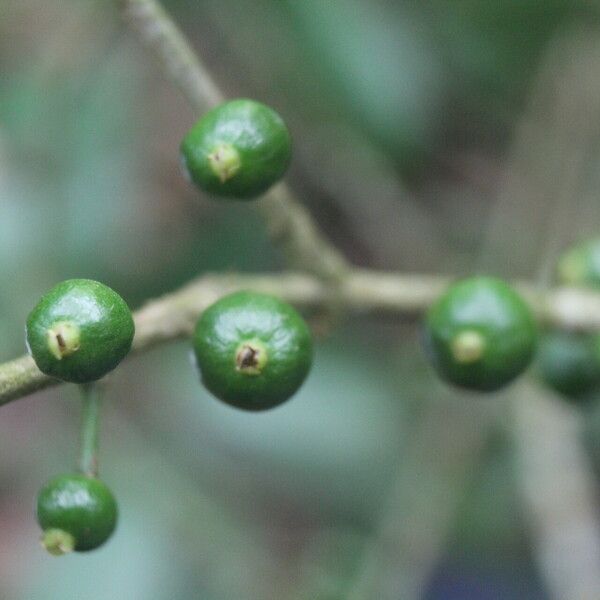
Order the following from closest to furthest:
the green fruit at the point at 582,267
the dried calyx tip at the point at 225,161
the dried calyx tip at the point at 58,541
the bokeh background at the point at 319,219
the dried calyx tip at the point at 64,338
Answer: the dried calyx tip at the point at 64,338 < the dried calyx tip at the point at 58,541 < the dried calyx tip at the point at 225,161 < the green fruit at the point at 582,267 < the bokeh background at the point at 319,219

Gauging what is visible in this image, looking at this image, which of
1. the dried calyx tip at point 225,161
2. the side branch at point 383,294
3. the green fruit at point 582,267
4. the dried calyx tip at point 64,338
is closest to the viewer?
the dried calyx tip at point 64,338

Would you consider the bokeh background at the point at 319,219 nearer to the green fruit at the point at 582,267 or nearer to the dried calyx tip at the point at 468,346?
the green fruit at the point at 582,267

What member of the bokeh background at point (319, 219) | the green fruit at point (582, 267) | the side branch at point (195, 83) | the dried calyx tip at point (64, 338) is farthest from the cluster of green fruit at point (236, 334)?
the bokeh background at point (319, 219)

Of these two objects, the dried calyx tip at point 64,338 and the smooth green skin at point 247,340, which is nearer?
the dried calyx tip at point 64,338

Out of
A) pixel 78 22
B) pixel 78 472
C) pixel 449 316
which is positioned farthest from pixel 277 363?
pixel 78 22

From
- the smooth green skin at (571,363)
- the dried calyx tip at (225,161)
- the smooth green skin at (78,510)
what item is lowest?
the smooth green skin at (78,510)

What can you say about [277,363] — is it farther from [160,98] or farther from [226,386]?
[160,98]

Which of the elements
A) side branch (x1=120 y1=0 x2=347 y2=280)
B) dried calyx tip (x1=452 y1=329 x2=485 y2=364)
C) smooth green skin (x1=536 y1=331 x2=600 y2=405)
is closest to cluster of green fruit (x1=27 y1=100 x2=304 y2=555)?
side branch (x1=120 y1=0 x2=347 y2=280)

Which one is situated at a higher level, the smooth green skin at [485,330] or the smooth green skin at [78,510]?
the smooth green skin at [485,330]

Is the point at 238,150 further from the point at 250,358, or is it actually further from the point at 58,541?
the point at 58,541
